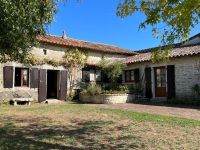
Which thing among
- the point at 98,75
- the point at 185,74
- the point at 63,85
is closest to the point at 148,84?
the point at 185,74

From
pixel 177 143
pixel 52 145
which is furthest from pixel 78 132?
pixel 177 143

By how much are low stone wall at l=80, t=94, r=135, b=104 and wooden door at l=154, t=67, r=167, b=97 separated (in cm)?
179

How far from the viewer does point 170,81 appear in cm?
1814

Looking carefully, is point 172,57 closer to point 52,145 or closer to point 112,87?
point 112,87

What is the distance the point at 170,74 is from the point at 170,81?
46cm

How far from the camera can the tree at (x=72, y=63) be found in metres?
19.7

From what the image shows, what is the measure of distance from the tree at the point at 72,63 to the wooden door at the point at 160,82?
550 centimetres

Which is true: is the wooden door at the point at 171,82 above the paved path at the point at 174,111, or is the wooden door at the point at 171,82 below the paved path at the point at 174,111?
above

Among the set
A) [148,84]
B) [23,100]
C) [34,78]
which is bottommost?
[23,100]

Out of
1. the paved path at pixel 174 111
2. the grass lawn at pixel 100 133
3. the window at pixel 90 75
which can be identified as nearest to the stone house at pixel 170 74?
the window at pixel 90 75

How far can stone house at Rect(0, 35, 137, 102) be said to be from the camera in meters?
16.7

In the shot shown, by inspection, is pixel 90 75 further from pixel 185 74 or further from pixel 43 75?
pixel 185 74

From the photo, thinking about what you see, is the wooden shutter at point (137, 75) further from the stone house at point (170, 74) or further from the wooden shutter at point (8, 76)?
the wooden shutter at point (8, 76)

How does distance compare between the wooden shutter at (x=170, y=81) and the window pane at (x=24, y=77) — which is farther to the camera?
A: the wooden shutter at (x=170, y=81)
